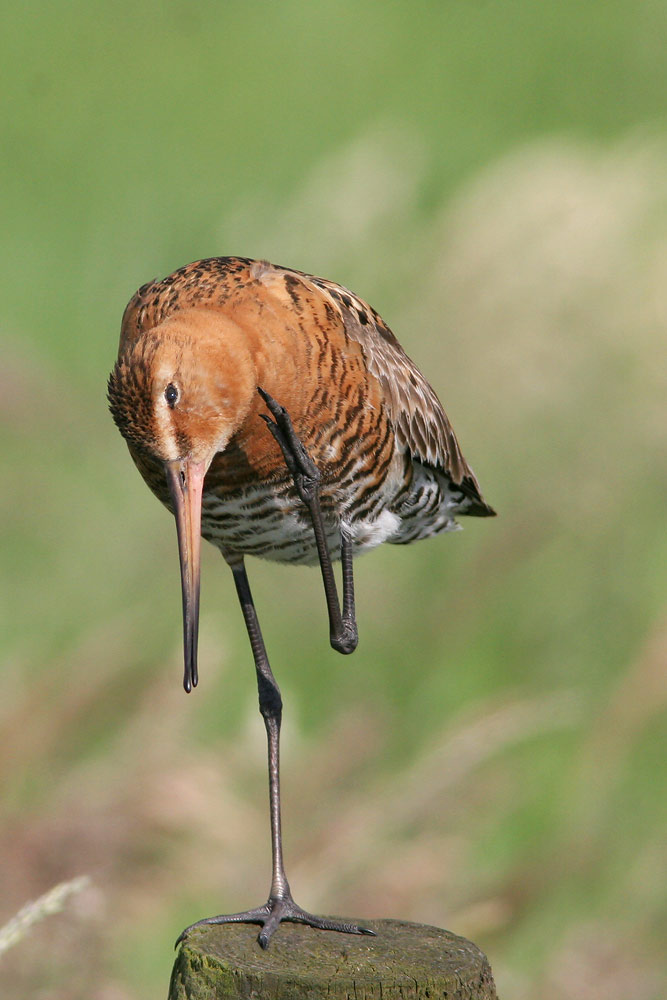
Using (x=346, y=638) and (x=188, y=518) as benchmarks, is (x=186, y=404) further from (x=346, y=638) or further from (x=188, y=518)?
(x=346, y=638)

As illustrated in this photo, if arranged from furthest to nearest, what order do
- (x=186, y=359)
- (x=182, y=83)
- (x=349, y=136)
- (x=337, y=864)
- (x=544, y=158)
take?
(x=182, y=83)
(x=349, y=136)
(x=544, y=158)
(x=337, y=864)
(x=186, y=359)

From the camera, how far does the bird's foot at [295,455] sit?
12.8 ft

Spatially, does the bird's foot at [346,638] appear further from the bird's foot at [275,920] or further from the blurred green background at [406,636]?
the bird's foot at [275,920]

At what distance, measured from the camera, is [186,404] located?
3.82m

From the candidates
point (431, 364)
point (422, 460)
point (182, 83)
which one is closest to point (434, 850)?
point (422, 460)

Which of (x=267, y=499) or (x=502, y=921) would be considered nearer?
→ (x=267, y=499)

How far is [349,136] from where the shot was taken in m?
10.7

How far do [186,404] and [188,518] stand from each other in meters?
0.30

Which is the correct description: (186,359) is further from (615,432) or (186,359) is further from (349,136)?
(349,136)

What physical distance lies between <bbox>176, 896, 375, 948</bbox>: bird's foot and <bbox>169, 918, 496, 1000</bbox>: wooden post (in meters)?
0.03

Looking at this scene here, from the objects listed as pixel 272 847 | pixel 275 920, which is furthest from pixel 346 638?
pixel 275 920

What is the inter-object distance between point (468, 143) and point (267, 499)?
702 centimetres

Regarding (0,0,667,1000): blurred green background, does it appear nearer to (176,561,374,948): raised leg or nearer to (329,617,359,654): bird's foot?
(176,561,374,948): raised leg

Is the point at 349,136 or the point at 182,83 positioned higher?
the point at 182,83
